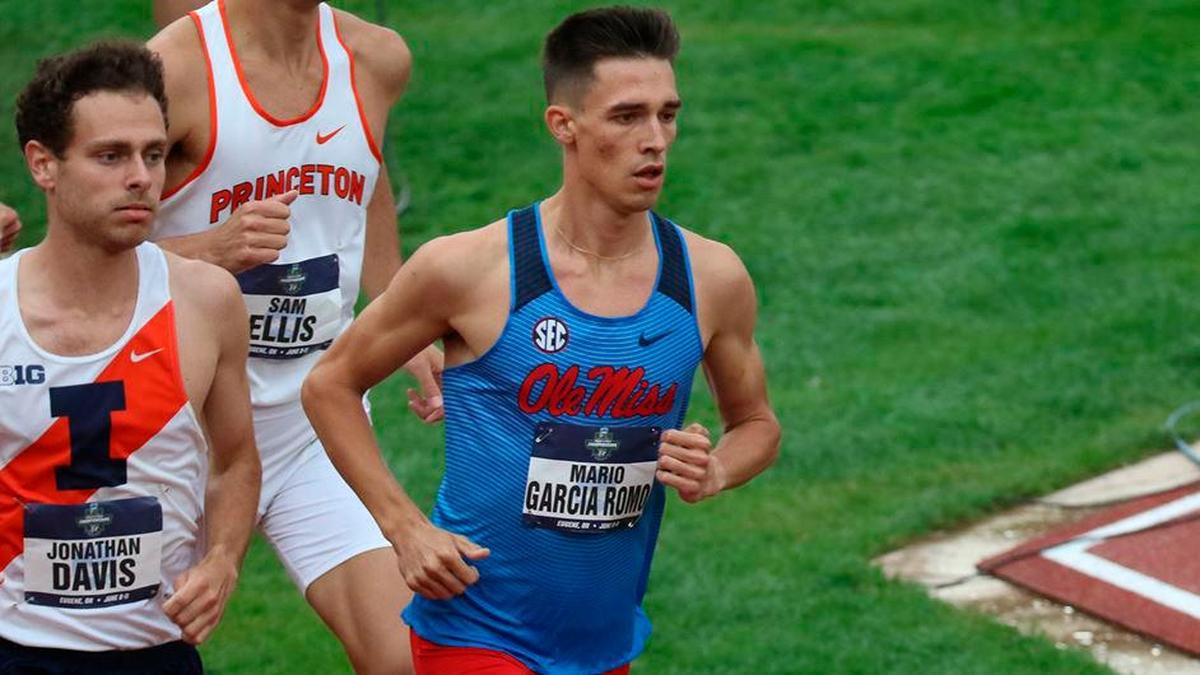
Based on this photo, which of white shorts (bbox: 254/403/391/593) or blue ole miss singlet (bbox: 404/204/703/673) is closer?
blue ole miss singlet (bbox: 404/204/703/673)

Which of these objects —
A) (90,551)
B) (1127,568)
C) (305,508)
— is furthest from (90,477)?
(1127,568)

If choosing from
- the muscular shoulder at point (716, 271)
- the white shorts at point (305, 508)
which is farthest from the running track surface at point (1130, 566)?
the muscular shoulder at point (716, 271)

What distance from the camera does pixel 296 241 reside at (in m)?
5.57

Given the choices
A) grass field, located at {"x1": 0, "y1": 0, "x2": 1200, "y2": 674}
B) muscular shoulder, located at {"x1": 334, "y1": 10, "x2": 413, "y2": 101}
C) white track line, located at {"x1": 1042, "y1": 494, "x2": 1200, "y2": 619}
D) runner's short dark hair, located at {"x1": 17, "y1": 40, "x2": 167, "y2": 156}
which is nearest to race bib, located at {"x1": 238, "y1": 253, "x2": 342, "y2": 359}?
muscular shoulder, located at {"x1": 334, "y1": 10, "x2": 413, "y2": 101}

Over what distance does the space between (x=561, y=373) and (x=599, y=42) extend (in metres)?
0.72

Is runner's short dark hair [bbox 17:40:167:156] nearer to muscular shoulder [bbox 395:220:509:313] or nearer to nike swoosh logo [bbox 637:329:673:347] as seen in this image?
muscular shoulder [bbox 395:220:509:313]

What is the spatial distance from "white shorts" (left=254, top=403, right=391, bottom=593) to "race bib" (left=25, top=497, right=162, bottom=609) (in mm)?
1077

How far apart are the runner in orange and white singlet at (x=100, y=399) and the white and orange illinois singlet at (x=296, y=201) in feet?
2.75

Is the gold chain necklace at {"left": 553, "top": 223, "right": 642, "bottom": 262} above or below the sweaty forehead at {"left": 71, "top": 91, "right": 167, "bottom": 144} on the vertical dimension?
below

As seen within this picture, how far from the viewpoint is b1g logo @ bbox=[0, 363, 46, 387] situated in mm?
4379

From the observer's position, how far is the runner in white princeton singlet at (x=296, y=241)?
545cm

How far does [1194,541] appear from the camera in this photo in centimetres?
813

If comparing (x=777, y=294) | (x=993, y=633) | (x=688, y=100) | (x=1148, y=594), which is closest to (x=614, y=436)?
(x=993, y=633)

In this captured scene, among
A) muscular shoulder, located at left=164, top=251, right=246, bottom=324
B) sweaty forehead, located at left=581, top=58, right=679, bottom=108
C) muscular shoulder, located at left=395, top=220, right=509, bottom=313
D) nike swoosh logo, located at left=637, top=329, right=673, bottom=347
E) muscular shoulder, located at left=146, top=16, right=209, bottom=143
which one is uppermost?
sweaty forehead, located at left=581, top=58, right=679, bottom=108
